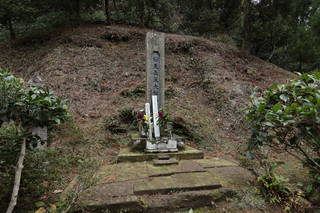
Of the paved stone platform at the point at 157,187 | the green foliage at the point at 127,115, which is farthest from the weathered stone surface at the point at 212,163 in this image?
the green foliage at the point at 127,115

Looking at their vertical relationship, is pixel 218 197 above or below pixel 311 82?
below

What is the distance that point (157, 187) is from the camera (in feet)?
8.23

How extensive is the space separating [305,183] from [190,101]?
437 centimetres

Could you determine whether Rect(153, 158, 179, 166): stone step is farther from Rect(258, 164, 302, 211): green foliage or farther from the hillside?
Rect(258, 164, 302, 211): green foliage

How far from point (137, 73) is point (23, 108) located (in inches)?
258

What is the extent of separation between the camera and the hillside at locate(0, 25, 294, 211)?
183 inches

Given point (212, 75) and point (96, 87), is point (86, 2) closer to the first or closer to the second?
point (96, 87)

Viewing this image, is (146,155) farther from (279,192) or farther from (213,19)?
(213,19)

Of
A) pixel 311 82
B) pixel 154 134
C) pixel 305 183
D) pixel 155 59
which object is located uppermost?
pixel 155 59

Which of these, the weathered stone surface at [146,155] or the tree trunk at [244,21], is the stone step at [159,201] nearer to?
the weathered stone surface at [146,155]

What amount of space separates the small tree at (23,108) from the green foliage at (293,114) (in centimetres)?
260

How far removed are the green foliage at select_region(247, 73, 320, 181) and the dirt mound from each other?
2.13 metres

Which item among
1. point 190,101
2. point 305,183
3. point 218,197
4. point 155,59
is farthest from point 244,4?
point 218,197

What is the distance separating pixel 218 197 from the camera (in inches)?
98.1
